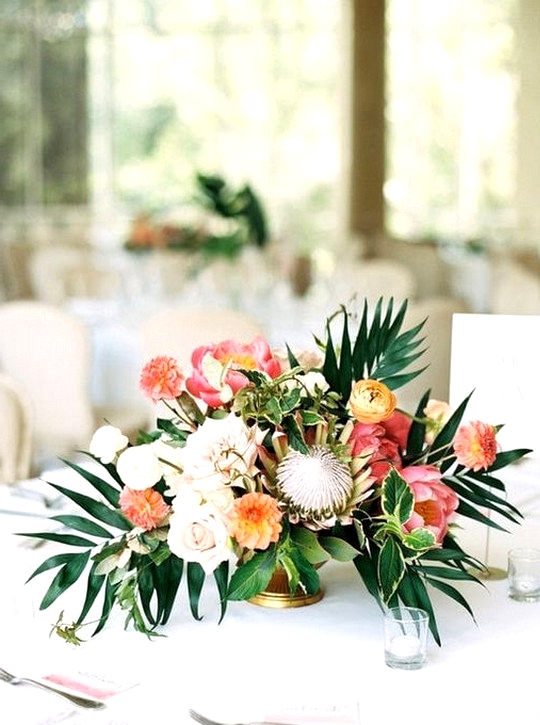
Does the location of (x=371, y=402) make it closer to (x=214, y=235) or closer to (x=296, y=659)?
(x=296, y=659)

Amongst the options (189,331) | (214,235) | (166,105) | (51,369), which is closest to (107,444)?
(189,331)

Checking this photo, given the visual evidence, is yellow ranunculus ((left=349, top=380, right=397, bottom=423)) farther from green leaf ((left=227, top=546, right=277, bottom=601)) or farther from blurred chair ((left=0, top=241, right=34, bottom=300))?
blurred chair ((left=0, top=241, right=34, bottom=300))

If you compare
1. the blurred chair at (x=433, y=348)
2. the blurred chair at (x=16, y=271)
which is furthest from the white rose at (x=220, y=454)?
the blurred chair at (x=16, y=271)

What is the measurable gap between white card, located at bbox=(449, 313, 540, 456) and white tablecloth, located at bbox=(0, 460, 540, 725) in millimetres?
272

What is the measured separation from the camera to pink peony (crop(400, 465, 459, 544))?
1899 mm

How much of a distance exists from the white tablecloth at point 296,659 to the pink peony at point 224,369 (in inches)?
14.1

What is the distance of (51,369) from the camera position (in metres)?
5.07

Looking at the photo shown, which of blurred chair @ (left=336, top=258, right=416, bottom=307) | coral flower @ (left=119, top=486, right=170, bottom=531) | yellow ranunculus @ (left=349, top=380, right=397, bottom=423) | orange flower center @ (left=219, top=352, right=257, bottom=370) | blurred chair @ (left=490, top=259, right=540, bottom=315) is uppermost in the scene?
orange flower center @ (left=219, top=352, right=257, bottom=370)

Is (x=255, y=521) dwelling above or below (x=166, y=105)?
below

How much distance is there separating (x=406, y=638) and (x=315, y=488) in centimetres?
24

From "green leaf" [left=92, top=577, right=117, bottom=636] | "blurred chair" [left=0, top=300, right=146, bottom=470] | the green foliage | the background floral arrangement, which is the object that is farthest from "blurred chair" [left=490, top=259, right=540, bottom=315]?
"green leaf" [left=92, top=577, right=117, bottom=636]

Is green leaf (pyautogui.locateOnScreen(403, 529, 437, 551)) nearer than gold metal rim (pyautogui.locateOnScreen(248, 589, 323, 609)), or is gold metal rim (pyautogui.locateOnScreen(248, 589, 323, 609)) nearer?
green leaf (pyautogui.locateOnScreen(403, 529, 437, 551))

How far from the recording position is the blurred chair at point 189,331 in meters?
4.64

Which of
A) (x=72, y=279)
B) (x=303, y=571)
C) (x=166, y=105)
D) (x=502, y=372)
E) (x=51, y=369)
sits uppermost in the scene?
(x=166, y=105)
